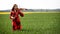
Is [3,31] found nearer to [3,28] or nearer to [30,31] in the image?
[3,28]

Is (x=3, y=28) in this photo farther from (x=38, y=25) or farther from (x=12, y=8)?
(x=38, y=25)

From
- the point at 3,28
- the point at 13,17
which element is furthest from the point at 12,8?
the point at 3,28

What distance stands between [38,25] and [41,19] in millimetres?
80

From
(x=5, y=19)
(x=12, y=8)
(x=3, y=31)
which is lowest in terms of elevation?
(x=3, y=31)

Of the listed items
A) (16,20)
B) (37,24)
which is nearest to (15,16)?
(16,20)

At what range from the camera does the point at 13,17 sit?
157 cm

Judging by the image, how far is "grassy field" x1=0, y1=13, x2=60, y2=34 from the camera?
4.95ft

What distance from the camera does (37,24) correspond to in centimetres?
153

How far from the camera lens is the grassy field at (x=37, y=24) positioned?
1509 mm

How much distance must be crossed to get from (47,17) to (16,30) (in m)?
0.41

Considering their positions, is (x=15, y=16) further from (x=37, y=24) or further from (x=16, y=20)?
(x=37, y=24)
